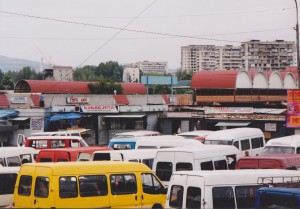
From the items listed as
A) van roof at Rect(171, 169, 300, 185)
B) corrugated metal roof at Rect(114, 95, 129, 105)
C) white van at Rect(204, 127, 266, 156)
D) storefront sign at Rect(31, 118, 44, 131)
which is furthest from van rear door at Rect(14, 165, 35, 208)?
corrugated metal roof at Rect(114, 95, 129, 105)

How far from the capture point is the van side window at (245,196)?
13.0 m

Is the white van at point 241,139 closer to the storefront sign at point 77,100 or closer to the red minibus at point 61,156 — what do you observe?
the red minibus at point 61,156

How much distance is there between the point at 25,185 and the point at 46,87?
44345 millimetres

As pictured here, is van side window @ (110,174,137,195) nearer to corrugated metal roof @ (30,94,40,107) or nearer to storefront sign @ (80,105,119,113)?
storefront sign @ (80,105,119,113)

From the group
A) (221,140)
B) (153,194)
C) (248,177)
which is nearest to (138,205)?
(153,194)

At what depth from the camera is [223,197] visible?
12711mm

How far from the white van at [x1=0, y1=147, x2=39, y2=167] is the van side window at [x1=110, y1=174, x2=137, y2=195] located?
320 inches

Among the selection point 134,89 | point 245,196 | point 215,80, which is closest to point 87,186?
point 245,196

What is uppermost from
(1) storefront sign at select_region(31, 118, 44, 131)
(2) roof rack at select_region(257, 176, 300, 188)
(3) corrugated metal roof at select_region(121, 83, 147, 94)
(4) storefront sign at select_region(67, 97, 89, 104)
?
(3) corrugated metal roof at select_region(121, 83, 147, 94)

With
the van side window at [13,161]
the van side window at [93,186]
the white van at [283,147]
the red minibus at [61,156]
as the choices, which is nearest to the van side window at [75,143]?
the van side window at [13,161]

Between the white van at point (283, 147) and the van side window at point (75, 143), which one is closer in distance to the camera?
the white van at point (283, 147)

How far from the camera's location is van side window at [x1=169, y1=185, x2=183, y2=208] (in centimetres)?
1296

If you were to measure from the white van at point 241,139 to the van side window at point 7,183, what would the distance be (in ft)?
37.5

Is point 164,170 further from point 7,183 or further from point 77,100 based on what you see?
point 77,100
